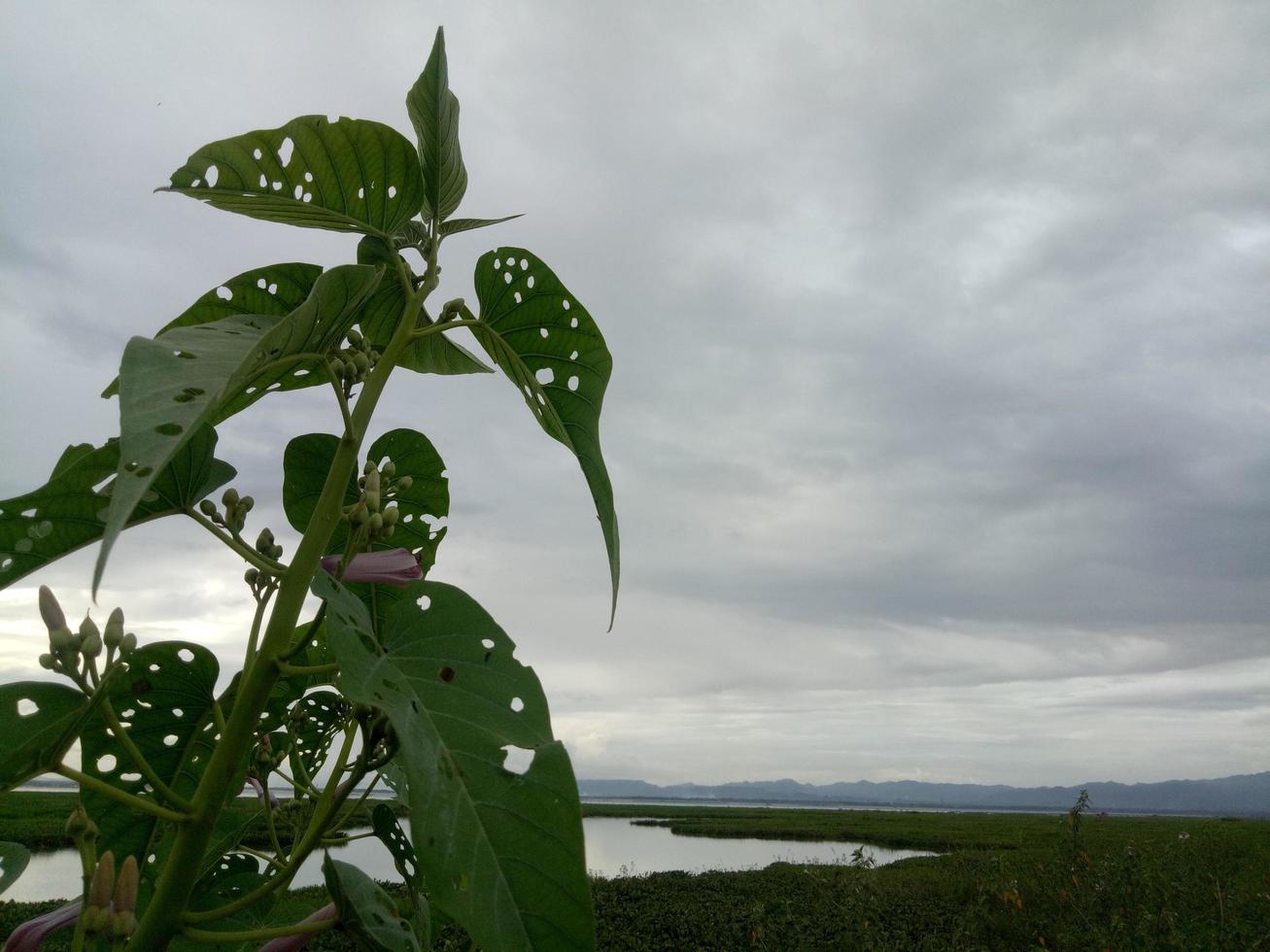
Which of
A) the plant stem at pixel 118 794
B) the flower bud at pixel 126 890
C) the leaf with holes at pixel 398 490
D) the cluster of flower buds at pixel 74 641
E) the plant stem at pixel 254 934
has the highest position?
the leaf with holes at pixel 398 490

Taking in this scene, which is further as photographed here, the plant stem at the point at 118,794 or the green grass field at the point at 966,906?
the green grass field at the point at 966,906

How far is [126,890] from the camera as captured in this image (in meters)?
0.79

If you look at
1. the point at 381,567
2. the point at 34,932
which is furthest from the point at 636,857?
the point at 381,567

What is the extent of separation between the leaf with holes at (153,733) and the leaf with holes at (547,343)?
1.85 feet

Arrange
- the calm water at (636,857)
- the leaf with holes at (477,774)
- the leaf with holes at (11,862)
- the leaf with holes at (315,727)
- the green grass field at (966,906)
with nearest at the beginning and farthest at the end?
1. the leaf with holes at (477,774)
2. the leaf with holes at (11,862)
3. the leaf with holes at (315,727)
4. the green grass field at (966,906)
5. the calm water at (636,857)

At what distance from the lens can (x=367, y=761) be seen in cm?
91

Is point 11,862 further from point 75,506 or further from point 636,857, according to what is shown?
point 636,857

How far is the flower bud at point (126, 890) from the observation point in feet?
2.56

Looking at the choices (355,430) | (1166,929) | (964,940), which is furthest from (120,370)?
(964,940)

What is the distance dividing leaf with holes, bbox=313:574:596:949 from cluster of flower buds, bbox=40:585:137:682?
0.27 meters

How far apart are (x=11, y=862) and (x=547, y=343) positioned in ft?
3.19

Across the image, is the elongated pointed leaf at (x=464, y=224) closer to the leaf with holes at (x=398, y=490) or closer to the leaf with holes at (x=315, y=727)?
the leaf with holes at (x=398, y=490)

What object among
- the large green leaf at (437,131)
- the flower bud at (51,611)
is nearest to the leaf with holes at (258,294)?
the large green leaf at (437,131)

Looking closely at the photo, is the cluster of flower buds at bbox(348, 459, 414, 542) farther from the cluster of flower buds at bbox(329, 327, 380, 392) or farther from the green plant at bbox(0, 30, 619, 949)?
the cluster of flower buds at bbox(329, 327, 380, 392)
